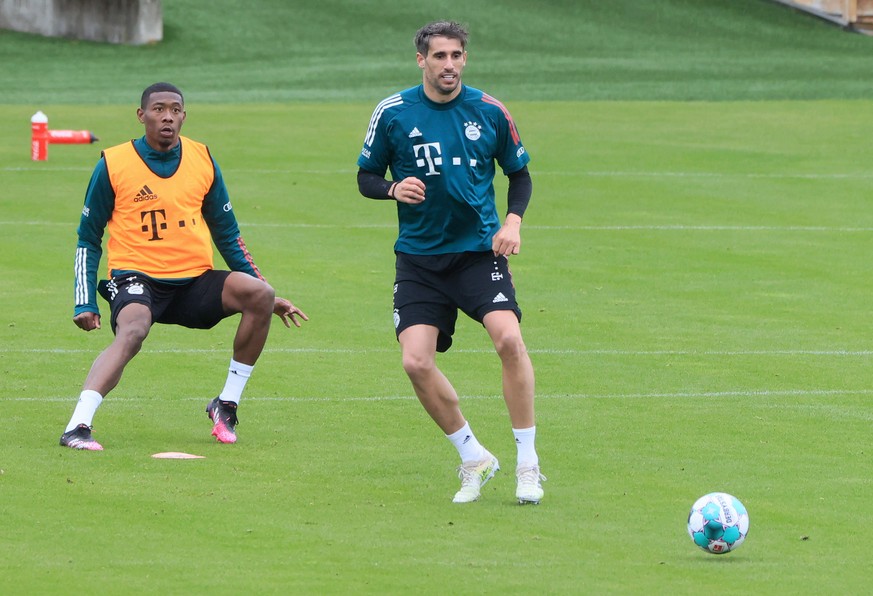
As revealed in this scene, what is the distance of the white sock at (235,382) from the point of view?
10.4m

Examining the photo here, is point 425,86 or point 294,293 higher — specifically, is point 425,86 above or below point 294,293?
above

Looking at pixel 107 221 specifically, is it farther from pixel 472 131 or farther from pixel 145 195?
pixel 472 131

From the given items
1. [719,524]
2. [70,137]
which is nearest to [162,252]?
[719,524]

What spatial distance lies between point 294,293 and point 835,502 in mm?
8443

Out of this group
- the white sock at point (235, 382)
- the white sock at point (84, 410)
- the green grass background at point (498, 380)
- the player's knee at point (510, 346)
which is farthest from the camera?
the white sock at point (235, 382)

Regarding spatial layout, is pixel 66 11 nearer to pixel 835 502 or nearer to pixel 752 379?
pixel 752 379

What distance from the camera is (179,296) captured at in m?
10.5

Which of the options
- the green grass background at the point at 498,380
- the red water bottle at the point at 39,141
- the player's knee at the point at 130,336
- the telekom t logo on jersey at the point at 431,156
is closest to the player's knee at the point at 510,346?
the green grass background at the point at 498,380

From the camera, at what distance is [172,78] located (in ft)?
124

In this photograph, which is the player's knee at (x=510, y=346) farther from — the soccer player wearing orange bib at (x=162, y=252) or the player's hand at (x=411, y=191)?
the soccer player wearing orange bib at (x=162, y=252)

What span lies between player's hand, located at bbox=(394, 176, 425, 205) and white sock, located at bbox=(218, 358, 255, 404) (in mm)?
2139

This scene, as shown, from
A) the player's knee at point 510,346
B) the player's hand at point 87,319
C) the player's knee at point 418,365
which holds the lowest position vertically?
the player's hand at point 87,319

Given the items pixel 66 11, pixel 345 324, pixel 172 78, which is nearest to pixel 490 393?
pixel 345 324

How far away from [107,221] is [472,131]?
99.1 inches
